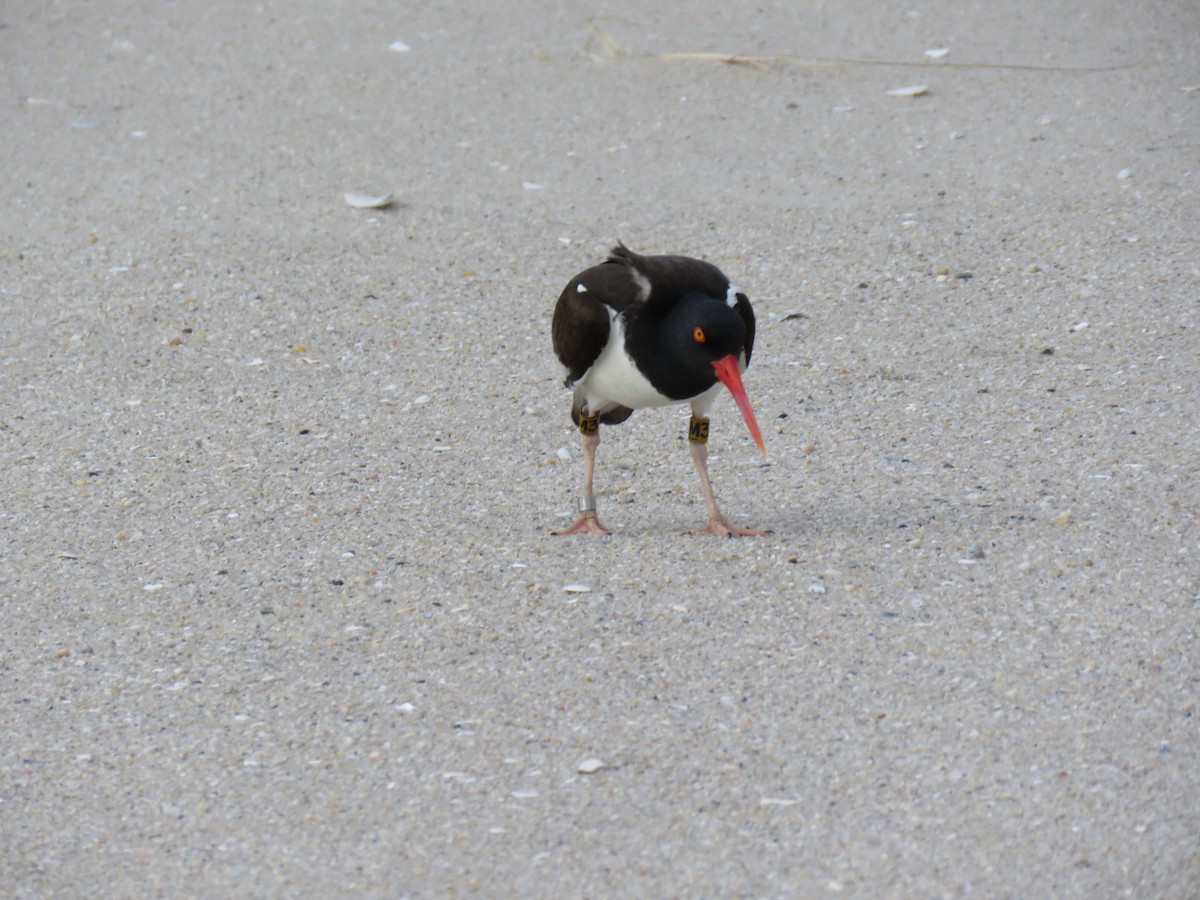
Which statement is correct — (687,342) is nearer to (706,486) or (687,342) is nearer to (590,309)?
(590,309)

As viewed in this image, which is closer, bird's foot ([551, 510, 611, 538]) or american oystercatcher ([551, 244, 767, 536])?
american oystercatcher ([551, 244, 767, 536])

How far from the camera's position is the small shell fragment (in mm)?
8531

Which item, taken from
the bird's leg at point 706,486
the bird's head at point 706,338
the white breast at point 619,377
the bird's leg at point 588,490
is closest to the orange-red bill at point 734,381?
the bird's head at point 706,338

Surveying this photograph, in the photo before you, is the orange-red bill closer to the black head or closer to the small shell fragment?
the black head

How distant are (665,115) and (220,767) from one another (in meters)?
6.72

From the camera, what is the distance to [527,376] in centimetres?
684

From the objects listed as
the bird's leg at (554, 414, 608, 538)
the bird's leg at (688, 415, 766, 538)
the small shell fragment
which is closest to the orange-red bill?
the bird's leg at (688, 415, 766, 538)

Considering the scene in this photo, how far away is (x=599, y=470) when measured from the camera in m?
6.04

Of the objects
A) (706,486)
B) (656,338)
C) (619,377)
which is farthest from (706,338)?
(706,486)

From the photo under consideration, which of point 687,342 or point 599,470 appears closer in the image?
point 687,342

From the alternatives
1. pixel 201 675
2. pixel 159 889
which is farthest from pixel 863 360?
pixel 159 889

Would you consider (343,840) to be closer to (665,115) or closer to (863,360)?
(863,360)

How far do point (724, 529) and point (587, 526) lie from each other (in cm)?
48

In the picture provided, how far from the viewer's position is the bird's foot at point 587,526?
208 inches
